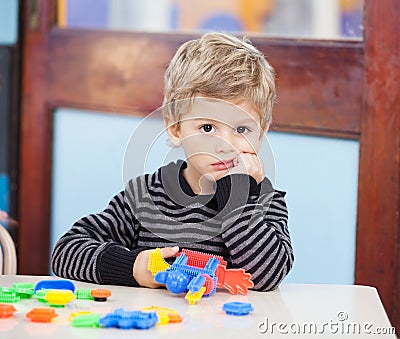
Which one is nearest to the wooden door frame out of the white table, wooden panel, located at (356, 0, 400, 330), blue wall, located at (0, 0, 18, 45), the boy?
wooden panel, located at (356, 0, 400, 330)

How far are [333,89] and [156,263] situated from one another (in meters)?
0.76

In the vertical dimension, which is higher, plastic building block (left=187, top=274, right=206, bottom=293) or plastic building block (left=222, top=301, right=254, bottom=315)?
plastic building block (left=187, top=274, right=206, bottom=293)

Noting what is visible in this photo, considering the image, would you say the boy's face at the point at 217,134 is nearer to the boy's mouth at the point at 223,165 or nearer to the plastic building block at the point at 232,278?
the boy's mouth at the point at 223,165

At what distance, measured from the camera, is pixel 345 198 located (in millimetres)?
1705

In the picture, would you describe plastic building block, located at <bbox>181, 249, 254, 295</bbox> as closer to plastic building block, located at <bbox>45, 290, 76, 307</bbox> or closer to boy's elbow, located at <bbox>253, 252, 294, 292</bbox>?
boy's elbow, located at <bbox>253, 252, 294, 292</bbox>

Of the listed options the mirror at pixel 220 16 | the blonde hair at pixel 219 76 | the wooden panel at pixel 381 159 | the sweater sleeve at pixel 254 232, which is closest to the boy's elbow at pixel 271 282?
the sweater sleeve at pixel 254 232

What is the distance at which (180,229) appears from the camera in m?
1.20

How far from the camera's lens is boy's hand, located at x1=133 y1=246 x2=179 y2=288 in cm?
107

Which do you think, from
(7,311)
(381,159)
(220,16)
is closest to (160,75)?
(220,16)

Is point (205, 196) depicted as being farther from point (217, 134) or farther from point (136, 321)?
point (136, 321)

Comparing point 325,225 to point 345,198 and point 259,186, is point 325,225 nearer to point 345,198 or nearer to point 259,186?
point 345,198

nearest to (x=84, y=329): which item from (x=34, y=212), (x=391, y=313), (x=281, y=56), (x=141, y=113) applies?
(x=391, y=313)

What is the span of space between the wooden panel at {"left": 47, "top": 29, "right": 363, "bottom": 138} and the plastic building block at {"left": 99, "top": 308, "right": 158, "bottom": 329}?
904 millimetres

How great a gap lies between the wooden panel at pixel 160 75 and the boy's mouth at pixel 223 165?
59 cm
